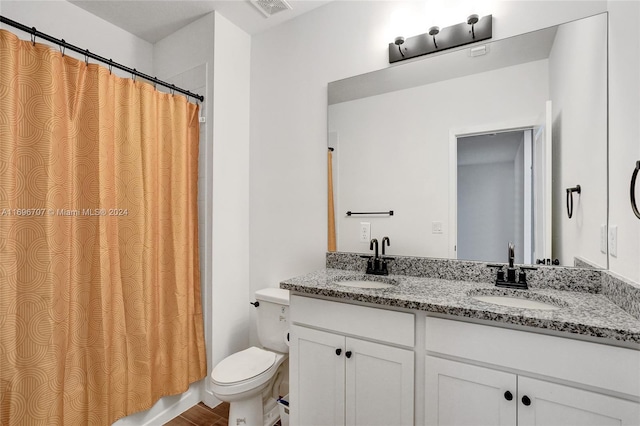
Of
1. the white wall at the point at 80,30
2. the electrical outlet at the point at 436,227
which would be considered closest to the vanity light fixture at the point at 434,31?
the electrical outlet at the point at 436,227

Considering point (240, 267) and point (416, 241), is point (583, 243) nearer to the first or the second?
point (416, 241)

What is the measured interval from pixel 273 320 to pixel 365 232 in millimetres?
828

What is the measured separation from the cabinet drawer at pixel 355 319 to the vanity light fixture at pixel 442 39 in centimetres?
139

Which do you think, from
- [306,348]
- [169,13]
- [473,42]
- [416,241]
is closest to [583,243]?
[416,241]

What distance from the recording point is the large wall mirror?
1364mm

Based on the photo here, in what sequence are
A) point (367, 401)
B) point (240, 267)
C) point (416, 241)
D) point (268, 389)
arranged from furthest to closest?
point (240, 267), point (268, 389), point (416, 241), point (367, 401)

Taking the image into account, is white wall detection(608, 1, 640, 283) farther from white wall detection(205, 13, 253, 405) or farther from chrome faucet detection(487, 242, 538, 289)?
white wall detection(205, 13, 253, 405)

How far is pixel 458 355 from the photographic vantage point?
115 centimetres

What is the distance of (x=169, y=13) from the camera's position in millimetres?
2135

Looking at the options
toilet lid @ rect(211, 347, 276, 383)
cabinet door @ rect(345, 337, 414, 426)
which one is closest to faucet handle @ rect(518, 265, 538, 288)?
cabinet door @ rect(345, 337, 414, 426)

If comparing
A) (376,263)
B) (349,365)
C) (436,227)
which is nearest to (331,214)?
(376,263)

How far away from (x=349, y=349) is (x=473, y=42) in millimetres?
1638

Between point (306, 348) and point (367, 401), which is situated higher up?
point (306, 348)

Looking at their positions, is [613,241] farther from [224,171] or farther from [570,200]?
[224,171]
